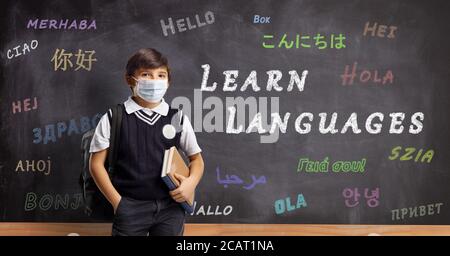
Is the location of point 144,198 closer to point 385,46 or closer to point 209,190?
point 209,190

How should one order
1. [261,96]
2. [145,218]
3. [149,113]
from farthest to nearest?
1. [261,96]
2. [149,113]
3. [145,218]

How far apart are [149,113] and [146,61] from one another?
35 cm

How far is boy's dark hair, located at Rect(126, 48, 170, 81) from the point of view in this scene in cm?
404

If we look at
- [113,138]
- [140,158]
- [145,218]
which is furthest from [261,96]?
[145,218]

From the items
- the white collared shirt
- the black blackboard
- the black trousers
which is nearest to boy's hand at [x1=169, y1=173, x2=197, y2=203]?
the black trousers

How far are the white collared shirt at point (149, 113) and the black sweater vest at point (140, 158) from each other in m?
0.05

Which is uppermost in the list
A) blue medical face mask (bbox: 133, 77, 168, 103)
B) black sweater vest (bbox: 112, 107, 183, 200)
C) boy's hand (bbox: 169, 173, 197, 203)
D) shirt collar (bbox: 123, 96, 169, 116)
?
blue medical face mask (bbox: 133, 77, 168, 103)

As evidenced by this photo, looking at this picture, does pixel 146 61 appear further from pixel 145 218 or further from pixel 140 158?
pixel 145 218

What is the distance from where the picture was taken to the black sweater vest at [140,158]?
3.97 m

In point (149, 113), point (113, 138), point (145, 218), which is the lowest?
point (145, 218)

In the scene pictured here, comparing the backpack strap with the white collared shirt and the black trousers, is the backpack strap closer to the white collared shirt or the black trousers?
the white collared shirt

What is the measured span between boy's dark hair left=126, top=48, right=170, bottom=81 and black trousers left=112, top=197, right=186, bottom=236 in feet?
2.82

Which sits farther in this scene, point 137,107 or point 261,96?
point 261,96

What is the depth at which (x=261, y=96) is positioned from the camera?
175 inches
